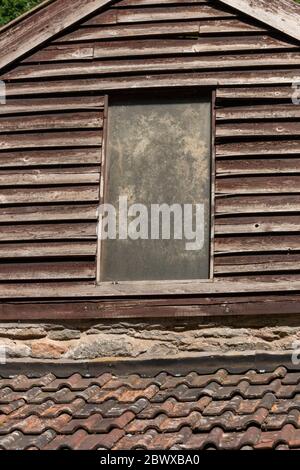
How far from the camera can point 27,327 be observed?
7832 millimetres

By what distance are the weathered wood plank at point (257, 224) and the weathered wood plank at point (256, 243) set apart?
0.16 feet

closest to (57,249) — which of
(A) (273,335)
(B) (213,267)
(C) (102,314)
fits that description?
(C) (102,314)

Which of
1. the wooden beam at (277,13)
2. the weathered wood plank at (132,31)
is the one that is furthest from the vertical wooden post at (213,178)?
the wooden beam at (277,13)

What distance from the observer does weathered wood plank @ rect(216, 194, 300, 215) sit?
25.4 feet

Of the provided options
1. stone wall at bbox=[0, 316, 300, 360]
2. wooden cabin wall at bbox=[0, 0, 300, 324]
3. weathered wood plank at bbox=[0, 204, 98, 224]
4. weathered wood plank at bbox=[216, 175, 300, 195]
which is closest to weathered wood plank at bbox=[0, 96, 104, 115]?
wooden cabin wall at bbox=[0, 0, 300, 324]

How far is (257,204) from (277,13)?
1.67m

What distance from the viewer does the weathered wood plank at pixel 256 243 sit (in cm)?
764

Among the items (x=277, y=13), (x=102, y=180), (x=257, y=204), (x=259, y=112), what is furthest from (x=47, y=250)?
(x=277, y=13)

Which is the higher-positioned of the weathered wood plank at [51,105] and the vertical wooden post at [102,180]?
the weathered wood plank at [51,105]

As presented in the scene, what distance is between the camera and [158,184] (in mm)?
7973

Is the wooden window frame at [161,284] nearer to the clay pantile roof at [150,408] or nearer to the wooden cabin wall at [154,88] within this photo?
the wooden cabin wall at [154,88]

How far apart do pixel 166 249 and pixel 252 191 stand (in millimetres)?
853

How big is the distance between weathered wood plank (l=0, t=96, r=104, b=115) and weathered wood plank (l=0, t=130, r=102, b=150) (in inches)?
8.5

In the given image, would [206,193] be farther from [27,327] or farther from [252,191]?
[27,327]
